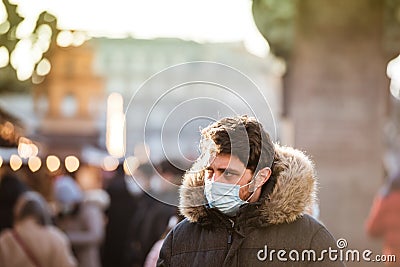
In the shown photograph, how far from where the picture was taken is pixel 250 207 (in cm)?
477

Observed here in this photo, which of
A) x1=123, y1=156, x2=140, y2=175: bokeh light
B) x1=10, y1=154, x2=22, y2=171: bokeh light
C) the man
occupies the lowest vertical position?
x1=10, y1=154, x2=22, y2=171: bokeh light

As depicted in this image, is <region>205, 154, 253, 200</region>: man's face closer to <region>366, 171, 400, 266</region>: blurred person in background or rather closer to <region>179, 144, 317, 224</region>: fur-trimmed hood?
<region>179, 144, 317, 224</region>: fur-trimmed hood

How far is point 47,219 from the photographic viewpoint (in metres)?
10.3

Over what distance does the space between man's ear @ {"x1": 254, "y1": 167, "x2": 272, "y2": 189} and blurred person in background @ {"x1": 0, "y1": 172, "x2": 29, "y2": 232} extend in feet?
24.3

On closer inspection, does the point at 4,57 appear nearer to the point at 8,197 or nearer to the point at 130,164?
the point at 8,197

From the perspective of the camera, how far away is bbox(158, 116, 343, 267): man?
473cm

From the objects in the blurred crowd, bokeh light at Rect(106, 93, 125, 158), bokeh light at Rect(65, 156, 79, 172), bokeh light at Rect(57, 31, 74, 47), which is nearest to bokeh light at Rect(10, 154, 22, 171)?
the blurred crowd

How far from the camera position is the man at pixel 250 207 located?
4.73m

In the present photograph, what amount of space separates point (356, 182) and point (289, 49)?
138 cm

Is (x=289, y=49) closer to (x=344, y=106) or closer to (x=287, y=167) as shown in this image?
(x=344, y=106)

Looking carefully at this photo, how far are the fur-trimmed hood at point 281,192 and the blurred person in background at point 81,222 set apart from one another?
817cm

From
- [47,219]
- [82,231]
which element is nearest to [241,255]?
[47,219]

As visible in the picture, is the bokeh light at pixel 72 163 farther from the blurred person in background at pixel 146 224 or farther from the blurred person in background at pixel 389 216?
the blurred person in background at pixel 389 216

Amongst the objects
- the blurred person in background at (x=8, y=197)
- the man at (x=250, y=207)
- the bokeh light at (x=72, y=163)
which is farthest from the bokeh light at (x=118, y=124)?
the bokeh light at (x=72, y=163)
